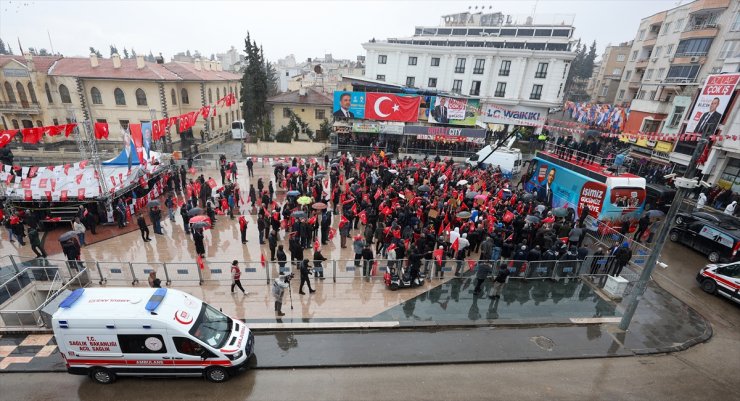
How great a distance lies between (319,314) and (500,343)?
562 centimetres

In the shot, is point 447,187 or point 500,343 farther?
point 447,187

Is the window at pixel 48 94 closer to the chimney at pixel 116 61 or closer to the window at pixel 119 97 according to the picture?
the window at pixel 119 97

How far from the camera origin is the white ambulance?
7.56 meters

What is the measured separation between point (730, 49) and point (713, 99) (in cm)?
1431

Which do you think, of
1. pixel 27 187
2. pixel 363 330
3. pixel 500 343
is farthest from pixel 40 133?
pixel 500 343

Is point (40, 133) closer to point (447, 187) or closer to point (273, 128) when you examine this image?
point (447, 187)

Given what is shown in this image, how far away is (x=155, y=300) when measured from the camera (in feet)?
25.8

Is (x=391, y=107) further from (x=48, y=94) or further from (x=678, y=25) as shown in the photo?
(x=48, y=94)

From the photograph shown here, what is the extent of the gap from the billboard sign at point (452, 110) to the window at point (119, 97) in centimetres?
3364

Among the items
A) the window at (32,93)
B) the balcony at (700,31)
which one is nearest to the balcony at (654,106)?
the balcony at (700,31)

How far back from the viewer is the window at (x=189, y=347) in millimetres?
7762

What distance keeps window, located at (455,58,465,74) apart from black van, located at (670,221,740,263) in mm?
34066

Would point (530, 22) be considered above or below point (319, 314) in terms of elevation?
above

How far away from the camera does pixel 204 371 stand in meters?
8.17
